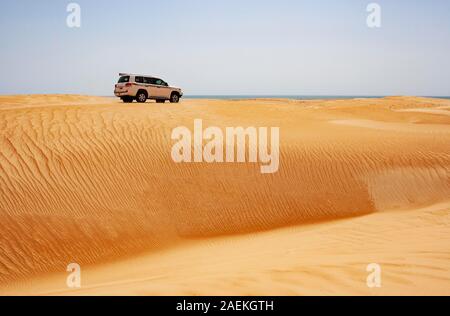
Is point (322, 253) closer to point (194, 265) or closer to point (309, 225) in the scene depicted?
point (194, 265)

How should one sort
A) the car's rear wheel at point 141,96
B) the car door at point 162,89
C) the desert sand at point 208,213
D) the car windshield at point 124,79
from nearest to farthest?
the desert sand at point 208,213 < the car windshield at point 124,79 < the car's rear wheel at point 141,96 < the car door at point 162,89

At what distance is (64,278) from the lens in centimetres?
562

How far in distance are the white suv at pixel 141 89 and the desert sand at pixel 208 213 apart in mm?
6307

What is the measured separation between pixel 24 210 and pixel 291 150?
637 cm

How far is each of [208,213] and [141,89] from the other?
11751 mm

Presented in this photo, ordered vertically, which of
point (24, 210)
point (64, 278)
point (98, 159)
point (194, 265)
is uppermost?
point (98, 159)

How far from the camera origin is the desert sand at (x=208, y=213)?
13.3 ft

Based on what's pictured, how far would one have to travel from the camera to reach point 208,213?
7527 mm

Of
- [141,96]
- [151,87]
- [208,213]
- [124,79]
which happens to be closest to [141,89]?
[141,96]

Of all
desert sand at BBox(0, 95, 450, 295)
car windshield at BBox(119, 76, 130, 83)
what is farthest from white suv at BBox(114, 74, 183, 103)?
desert sand at BBox(0, 95, 450, 295)

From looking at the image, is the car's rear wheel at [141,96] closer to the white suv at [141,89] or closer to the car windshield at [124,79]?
the white suv at [141,89]

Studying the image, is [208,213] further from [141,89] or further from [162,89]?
[162,89]

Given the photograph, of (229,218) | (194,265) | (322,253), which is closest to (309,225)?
(229,218)

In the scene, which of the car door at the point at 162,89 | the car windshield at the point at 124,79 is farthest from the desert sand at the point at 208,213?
the car door at the point at 162,89
